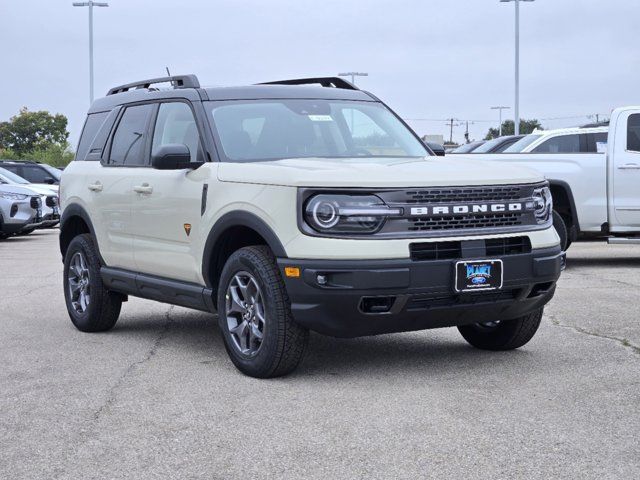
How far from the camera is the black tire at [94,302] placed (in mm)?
8828

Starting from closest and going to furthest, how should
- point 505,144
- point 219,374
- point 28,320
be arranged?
point 219,374 < point 28,320 < point 505,144

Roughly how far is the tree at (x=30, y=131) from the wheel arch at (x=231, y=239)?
9535 cm

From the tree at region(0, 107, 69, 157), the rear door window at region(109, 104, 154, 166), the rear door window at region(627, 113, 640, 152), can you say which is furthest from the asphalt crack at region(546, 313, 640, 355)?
the tree at region(0, 107, 69, 157)

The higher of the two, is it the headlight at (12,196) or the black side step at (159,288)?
the black side step at (159,288)

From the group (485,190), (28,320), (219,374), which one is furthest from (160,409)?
(28,320)

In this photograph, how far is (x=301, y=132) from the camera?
24.9ft

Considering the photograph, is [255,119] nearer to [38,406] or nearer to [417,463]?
[38,406]

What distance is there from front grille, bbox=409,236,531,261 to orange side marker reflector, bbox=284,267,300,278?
644 millimetres

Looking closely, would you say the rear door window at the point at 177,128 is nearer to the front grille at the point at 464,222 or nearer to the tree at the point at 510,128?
the front grille at the point at 464,222

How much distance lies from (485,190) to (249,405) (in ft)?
6.25

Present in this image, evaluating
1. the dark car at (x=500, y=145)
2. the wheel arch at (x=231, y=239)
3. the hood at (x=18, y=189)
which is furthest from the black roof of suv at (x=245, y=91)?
the hood at (x=18, y=189)

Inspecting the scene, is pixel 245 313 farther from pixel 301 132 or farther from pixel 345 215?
pixel 301 132

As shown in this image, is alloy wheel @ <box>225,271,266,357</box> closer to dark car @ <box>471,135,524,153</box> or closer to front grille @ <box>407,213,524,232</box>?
front grille @ <box>407,213,524,232</box>

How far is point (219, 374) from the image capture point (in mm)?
6930
